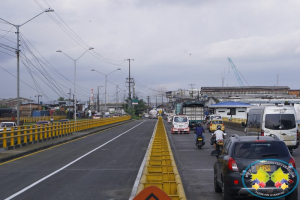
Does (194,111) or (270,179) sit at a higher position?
(194,111)

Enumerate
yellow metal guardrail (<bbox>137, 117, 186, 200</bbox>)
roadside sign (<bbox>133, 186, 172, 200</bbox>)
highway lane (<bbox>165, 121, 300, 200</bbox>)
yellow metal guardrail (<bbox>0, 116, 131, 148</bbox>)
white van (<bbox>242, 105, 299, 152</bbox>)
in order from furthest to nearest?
yellow metal guardrail (<bbox>0, 116, 131, 148</bbox>)
white van (<bbox>242, 105, 299, 152</bbox>)
highway lane (<bbox>165, 121, 300, 200</bbox>)
yellow metal guardrail (<bbox>137, 117, 186, 200</bbox>)
roadside sign (<bbox>133, 186, 172, 200</bbox>)

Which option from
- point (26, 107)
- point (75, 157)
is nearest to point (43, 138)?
point (75, 157)

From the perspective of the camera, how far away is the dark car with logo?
8891 mm

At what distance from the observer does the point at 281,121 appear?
22.4 meters

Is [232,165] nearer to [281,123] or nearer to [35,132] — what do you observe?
[281,123]

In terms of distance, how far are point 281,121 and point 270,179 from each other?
14.2 metres

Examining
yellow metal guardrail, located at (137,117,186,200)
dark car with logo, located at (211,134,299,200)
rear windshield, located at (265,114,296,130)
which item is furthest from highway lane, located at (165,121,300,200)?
rear windshield, located at (265,114,296,130)

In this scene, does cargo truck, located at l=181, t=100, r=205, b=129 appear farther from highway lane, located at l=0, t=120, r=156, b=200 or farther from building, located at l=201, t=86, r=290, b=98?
building, located at l=201, t=86, r=290, b=98

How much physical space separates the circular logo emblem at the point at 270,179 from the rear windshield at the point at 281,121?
1373 centimetres

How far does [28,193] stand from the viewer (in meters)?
11.1

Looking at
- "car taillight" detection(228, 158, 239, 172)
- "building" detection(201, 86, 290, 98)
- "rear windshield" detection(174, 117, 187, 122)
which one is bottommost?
"car taillight" detection(228, 158, 239, 172)

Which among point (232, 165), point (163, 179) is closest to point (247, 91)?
point (163, 179)

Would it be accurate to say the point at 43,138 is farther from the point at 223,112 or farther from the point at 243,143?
the point at 223,112

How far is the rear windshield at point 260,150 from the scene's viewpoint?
364 inches
